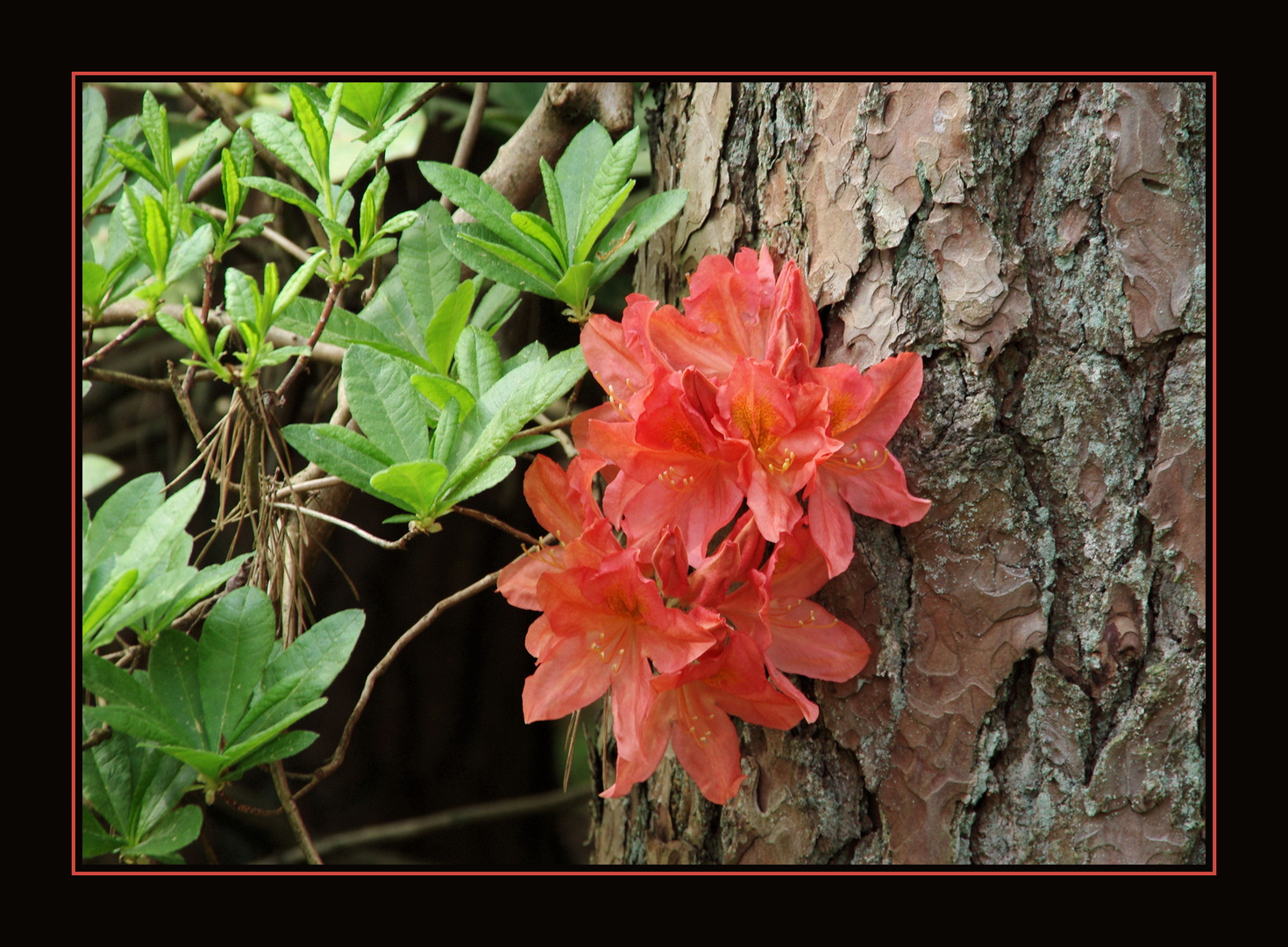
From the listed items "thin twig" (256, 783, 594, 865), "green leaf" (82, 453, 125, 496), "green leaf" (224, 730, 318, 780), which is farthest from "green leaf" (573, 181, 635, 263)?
"thin twig" (256, 783, 594, 865)

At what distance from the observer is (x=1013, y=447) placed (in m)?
1.06

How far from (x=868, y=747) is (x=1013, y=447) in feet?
1.33

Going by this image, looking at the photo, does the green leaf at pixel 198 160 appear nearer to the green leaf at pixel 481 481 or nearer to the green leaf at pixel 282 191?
the green leaf at pixel 282 191

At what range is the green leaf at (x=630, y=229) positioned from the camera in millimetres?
1179

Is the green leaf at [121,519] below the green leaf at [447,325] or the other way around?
below

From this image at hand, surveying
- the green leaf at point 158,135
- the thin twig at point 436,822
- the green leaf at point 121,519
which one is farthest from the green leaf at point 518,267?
the thin twig at point 436,822

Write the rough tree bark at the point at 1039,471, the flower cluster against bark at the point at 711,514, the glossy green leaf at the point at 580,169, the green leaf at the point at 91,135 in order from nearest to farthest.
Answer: the flower cluster against bark at the point at 711,514
the rough tree bark at the point at 1039,471
the glossy green leaf at the point at 580,169
the green leaf at the point at 91,135

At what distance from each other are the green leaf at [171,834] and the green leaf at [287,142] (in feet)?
2.60

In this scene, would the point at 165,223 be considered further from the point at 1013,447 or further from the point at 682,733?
the point at 1013,447

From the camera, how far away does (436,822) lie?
223 cm

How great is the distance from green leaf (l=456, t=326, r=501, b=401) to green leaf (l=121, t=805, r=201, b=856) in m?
0.60

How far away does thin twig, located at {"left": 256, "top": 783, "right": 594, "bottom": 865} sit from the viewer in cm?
218

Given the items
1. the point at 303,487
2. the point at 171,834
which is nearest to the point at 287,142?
the point at 303,487
